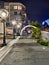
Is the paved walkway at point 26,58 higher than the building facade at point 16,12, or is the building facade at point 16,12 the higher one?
the paved walkway at point 26,58

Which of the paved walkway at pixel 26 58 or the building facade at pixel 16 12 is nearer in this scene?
the paved walkway at pixel 26 58

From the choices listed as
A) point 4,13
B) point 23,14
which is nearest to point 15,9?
point 23,14

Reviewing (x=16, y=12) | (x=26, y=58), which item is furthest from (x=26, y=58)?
(x=16, y=12)

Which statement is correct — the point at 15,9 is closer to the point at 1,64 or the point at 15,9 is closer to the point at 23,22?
the point at 23,22

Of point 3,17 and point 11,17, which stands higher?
point 3,17

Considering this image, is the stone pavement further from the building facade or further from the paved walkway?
the building facade

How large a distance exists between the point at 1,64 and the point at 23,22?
118144 mm

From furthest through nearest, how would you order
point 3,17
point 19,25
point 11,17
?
point 11,17 < point 19,25 < point 3,17

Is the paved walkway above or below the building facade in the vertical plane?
above

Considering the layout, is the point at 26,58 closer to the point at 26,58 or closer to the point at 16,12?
the point at 26,58

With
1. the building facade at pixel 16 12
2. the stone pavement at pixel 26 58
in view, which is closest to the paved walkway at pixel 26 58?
the stone pavement at pixel 26 58

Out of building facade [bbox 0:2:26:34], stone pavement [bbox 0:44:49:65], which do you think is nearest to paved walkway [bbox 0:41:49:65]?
stone pavement [bbox 0:44:49:65]

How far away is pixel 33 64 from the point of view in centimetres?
1173

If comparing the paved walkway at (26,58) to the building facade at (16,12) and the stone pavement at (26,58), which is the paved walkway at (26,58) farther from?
the building facade at (16,12)
